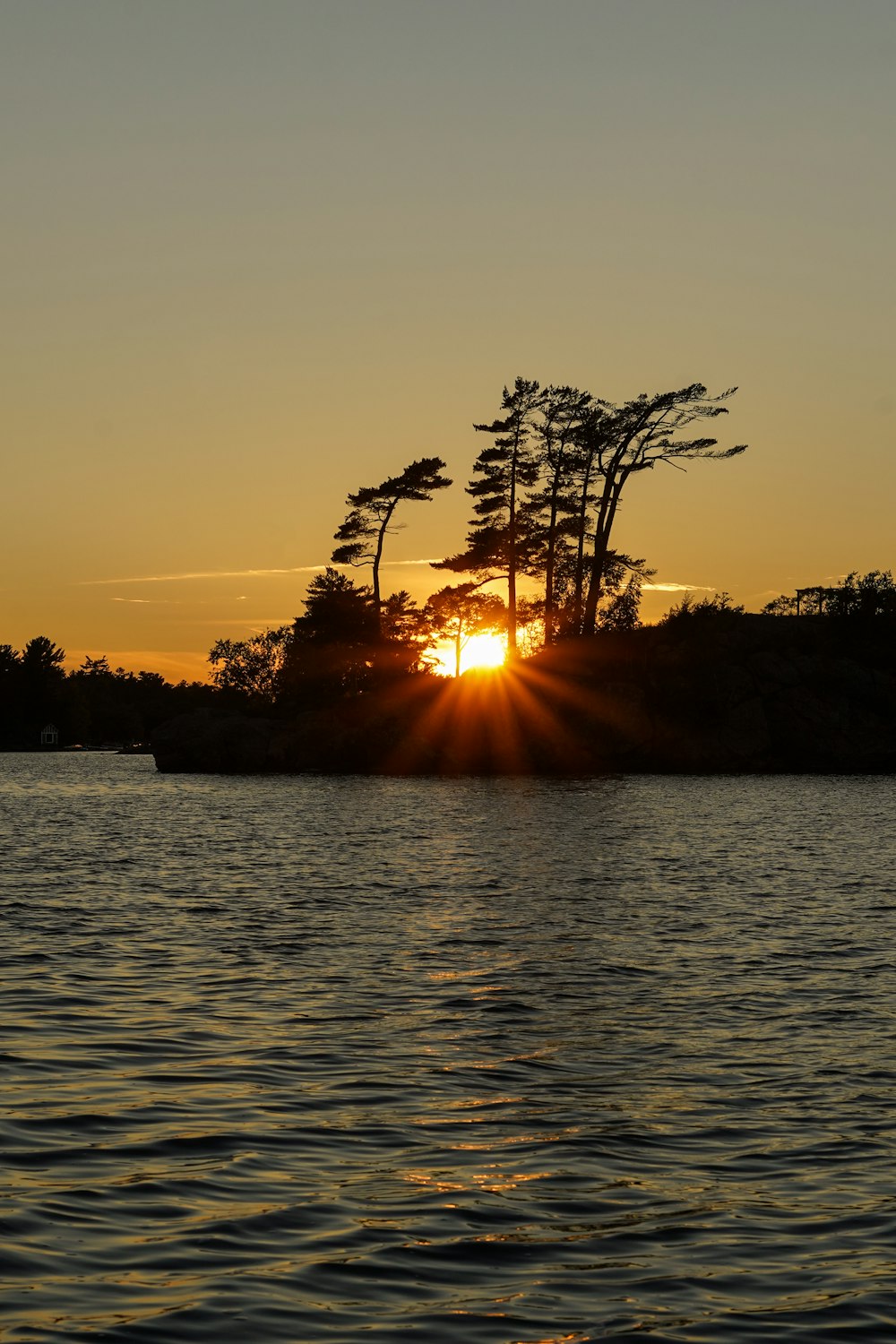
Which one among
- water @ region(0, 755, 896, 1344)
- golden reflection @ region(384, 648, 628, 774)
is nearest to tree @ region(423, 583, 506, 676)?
golden reflection @ region(384, 648, 628, 774)

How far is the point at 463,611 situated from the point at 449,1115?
299 feet

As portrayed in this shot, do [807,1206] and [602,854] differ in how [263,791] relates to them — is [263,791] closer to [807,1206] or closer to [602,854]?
[602,854]

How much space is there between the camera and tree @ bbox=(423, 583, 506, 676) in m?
102

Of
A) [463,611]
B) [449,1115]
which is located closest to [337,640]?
[463,611]

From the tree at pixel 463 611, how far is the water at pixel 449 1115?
70.8 meters

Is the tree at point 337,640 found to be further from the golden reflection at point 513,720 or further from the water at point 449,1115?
the water at point 449,1115

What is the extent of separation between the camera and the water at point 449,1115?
8508 millimetres

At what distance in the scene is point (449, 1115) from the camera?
42.4ft

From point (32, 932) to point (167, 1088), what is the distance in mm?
11936

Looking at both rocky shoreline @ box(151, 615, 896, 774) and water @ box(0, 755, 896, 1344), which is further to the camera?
rocky shoreline @ box(151, 615, 896, 774)

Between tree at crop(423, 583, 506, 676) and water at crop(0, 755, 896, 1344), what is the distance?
70799 mm

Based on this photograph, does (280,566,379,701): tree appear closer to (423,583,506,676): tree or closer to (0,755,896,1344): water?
(423,583,506,676): tree

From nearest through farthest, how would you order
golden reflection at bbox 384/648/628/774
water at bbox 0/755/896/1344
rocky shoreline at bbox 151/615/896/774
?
1. water at bbox 0/755/896/1344
2. golden reflection at bbox 384/648/628/774
3. rocky shoreline at bbox 151/615/896/774

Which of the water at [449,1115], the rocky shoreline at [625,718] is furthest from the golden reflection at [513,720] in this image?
the water at [449,1115]
